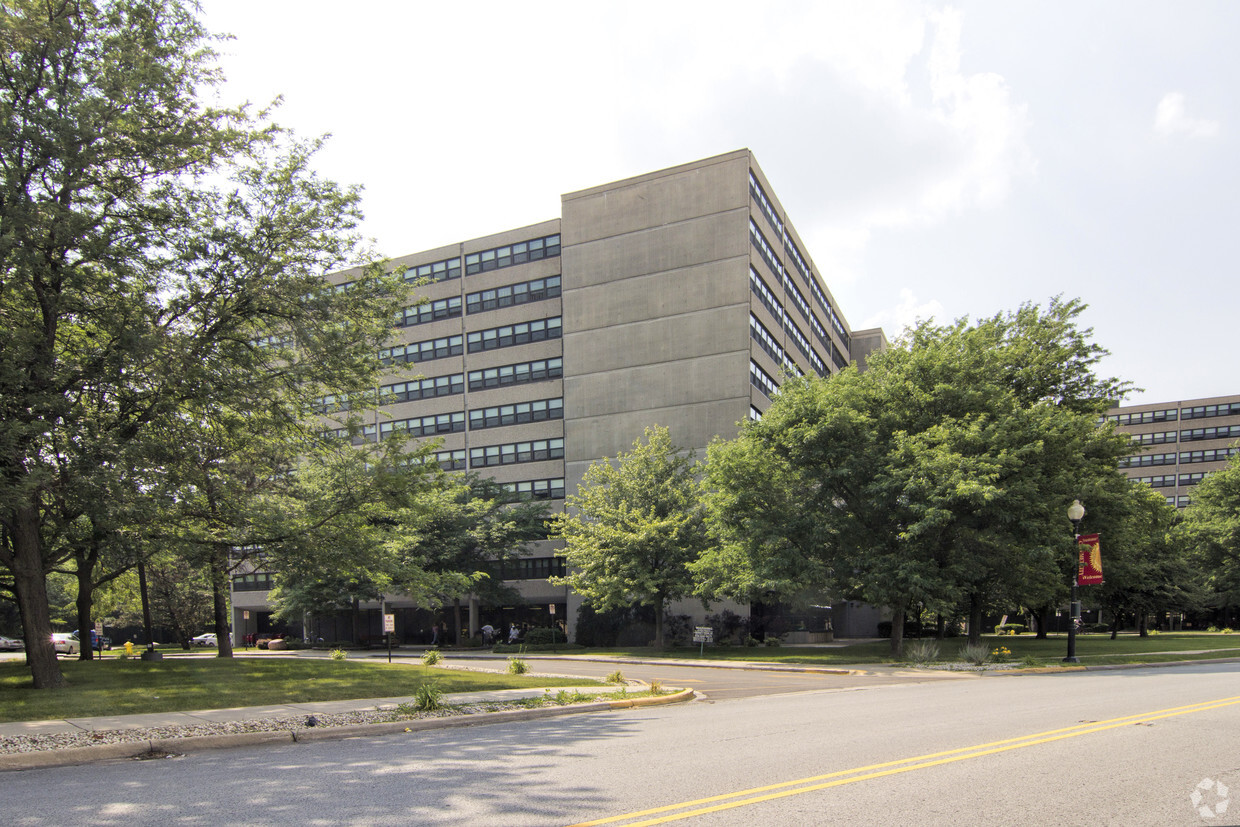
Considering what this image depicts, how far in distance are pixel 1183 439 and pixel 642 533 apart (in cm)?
10929

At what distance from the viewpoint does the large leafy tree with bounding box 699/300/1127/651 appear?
28625mm

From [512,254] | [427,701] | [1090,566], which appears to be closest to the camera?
[427,701]

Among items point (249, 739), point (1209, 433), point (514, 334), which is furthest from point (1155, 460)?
point (249, 739)

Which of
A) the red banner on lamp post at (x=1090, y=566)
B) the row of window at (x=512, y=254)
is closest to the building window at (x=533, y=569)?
the row of window at (x=512, y=254)

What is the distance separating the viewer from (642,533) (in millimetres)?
37906

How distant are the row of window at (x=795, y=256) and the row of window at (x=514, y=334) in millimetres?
15268

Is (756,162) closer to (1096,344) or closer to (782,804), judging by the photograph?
(1096,344)

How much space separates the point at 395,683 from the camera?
18219 millimetres

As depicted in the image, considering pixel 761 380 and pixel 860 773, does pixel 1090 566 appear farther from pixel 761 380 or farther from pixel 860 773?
pixel 761 380

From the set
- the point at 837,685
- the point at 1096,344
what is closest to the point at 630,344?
the point at 1096,344

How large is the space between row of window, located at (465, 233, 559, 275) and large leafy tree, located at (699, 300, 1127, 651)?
2657 cm

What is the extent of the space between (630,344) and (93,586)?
1346 inches

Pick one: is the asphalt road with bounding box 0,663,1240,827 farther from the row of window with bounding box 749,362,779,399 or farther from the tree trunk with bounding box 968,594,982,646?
the row of window with bounding box 749,362,779,399

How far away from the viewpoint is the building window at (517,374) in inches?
2167
